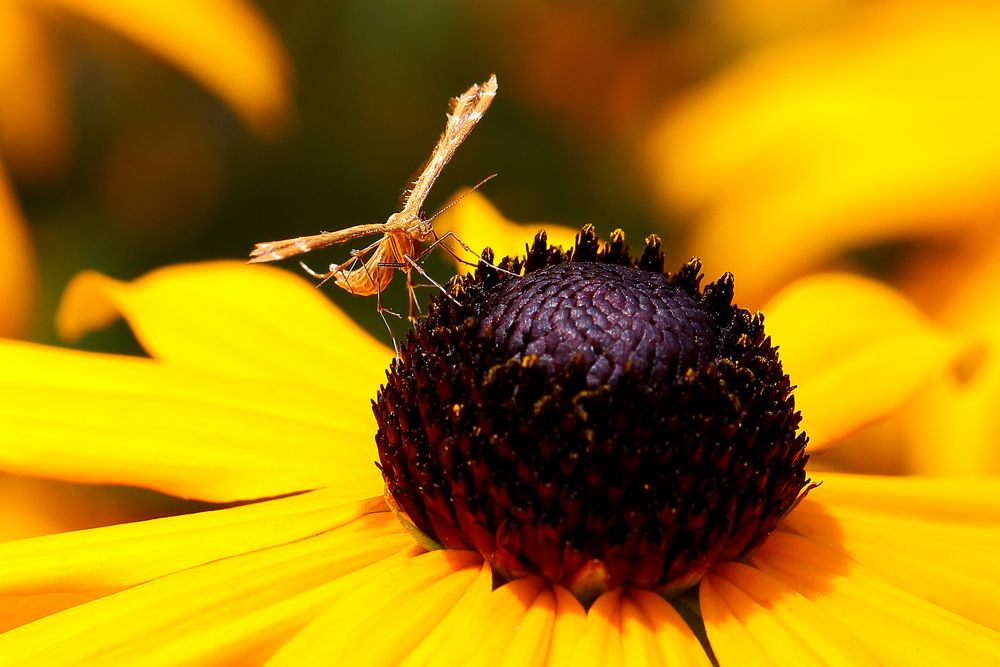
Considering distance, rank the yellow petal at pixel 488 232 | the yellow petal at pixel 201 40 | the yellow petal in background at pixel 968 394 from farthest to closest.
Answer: the yellow petal at pixel 201 40 < the yellow petal at pixel 488 232 < the yellow petal in background at pixel 968 394

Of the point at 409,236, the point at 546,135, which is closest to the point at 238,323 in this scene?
the point at 409,236

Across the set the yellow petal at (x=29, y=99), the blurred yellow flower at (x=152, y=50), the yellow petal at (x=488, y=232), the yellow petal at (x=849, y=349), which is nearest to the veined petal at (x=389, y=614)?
the yellow petal at (x=849, y=349)

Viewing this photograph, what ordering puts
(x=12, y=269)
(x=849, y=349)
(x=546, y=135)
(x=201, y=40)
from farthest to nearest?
(x=546, y=135) < (x=201, y=40) < (x=12, y=269) < (x=849, y=349)

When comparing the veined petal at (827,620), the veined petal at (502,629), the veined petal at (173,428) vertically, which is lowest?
the veined petal at (827,620)

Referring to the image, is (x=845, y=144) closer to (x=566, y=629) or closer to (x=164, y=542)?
(x=566, y=629)

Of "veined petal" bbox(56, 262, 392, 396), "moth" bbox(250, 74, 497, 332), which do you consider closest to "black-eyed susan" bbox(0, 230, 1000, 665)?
"moth" bbox(250, 74, 497, 332)

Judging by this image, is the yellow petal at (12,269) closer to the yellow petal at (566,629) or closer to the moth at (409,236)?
the moth at (409,236)
